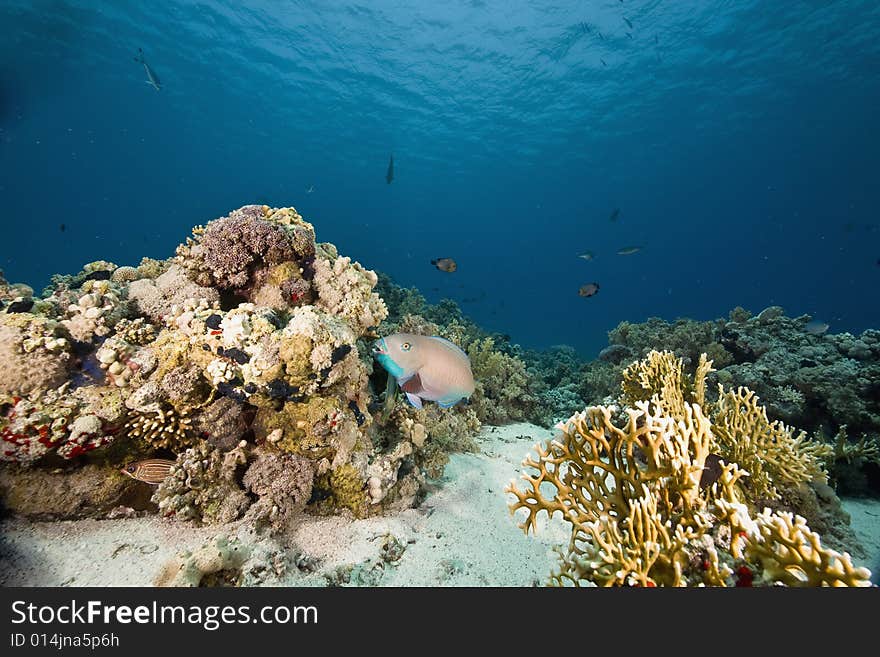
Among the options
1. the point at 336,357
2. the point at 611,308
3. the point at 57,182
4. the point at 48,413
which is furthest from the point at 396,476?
the point at 611,308

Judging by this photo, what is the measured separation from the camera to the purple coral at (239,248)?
3969 mm

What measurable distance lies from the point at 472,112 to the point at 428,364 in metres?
43.6

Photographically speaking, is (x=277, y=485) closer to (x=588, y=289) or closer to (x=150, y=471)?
(x=150, y=471)

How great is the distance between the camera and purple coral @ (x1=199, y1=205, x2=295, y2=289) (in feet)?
13.0

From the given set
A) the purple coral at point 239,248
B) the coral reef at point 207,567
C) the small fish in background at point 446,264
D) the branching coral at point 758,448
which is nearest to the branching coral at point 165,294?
the purple coral at point 239,248

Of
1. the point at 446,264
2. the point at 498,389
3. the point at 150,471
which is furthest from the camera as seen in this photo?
the point at 446,264

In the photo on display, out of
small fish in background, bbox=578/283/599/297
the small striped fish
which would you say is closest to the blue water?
small fish in background, bbox=578/283/599/297

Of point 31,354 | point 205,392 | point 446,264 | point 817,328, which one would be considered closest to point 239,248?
point 205,392

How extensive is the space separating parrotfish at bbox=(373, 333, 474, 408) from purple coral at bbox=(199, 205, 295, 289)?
2.24 metres

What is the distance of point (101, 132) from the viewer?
57.6 metres

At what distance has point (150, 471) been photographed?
3.13m

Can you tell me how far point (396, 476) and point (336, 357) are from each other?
1446 millimetres

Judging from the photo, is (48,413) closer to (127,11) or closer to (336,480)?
(336,480)

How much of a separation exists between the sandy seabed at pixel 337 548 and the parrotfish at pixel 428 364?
153 cm
